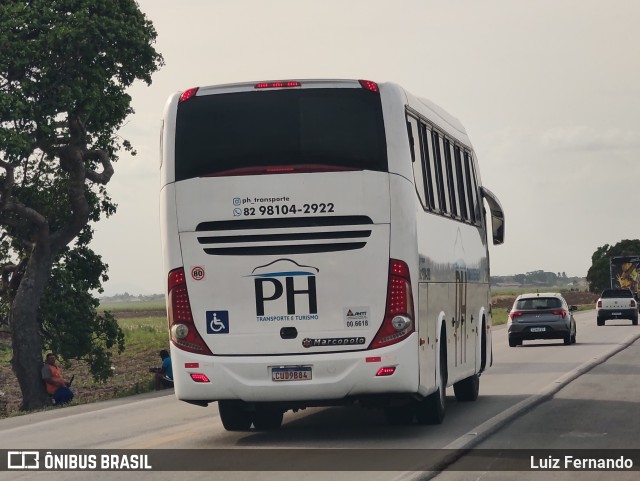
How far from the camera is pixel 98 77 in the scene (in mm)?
31953

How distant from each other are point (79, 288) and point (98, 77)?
18.3ft

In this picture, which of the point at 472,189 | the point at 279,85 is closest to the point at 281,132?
the point at 279,85

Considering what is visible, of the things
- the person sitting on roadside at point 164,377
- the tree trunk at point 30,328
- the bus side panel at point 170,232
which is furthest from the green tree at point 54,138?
the bus side panel at point 170,232

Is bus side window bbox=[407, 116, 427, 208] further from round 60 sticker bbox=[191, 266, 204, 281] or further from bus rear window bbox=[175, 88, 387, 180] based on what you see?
round 60 sticker bbox=[191, 266, 204, 281]

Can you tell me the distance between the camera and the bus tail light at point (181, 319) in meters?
14.0

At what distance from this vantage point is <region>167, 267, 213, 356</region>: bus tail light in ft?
45.9

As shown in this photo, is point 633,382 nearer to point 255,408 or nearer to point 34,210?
point 255,408

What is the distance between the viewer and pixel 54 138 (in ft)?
104

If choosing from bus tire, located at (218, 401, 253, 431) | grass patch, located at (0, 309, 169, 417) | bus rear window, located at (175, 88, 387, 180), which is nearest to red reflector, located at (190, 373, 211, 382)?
bus tire, located at (218, 401, 253, 431)

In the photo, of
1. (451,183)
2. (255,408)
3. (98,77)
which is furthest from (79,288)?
(255,408)

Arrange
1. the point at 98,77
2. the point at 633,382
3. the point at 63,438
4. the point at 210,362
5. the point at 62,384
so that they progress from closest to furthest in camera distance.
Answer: the point at 210,362
the point at 63,438
the point at 633,382
the point at 62,384
the point at 98,77

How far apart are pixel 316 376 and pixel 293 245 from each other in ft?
4.40

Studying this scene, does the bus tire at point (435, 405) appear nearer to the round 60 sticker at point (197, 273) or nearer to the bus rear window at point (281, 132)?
the bus rear window at point (281, 132)

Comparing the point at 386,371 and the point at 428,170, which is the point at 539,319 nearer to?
the point at 428,170
